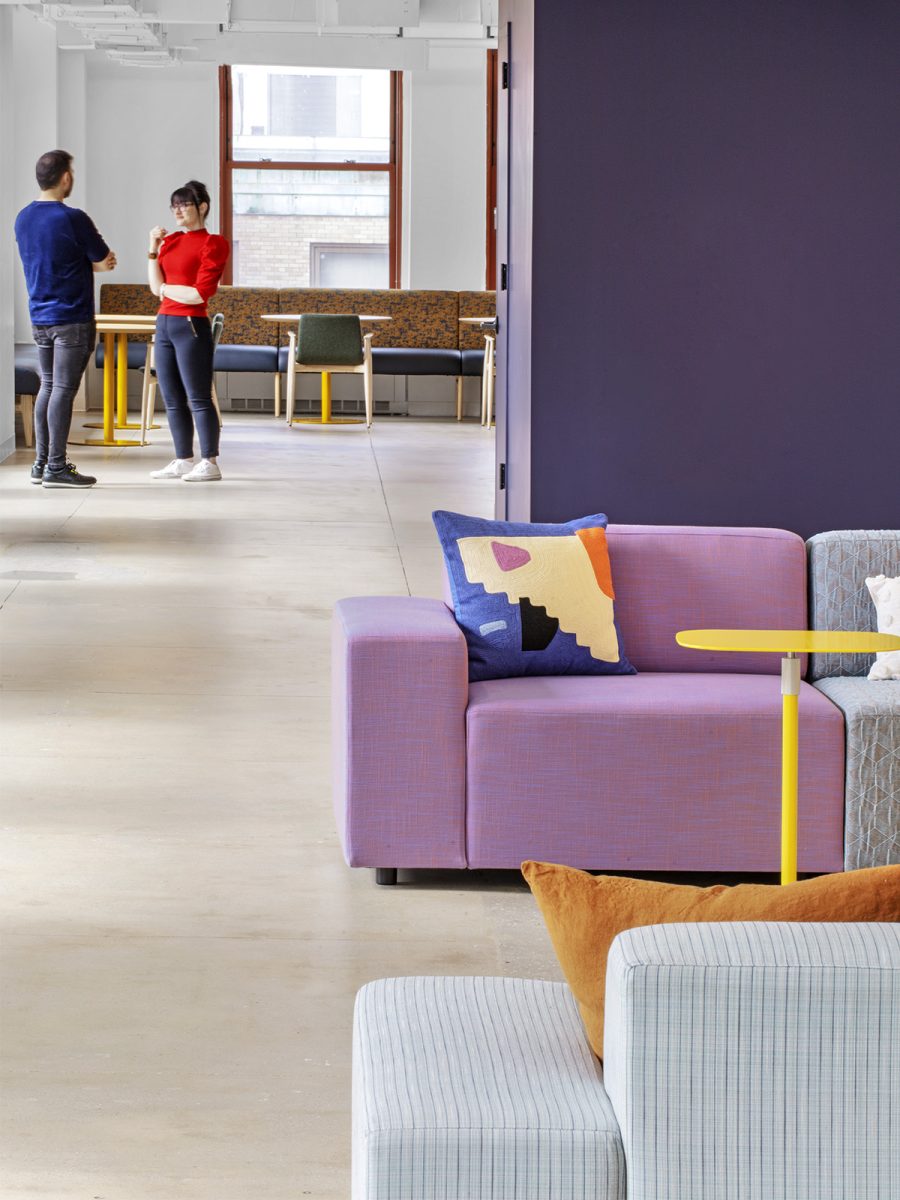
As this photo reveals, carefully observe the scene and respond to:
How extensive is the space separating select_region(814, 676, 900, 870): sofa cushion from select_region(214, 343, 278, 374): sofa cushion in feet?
40.6

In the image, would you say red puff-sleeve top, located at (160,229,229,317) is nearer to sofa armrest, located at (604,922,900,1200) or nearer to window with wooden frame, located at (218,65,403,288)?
window with wooden frame, located at (218,65,403,288)

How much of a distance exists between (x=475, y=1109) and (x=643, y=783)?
1907 millimetres

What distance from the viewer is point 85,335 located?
905 cm

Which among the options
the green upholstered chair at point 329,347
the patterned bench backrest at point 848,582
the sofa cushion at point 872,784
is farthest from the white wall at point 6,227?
the sofa cushion at point 872,784

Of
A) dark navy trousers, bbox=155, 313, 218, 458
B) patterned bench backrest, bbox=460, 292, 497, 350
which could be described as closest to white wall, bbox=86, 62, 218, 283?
patterned bench backrest, bbox=460, 292, 497, 350

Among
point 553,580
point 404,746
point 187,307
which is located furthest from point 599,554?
point 187,307

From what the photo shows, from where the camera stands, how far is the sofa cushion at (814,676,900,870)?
3219 mm

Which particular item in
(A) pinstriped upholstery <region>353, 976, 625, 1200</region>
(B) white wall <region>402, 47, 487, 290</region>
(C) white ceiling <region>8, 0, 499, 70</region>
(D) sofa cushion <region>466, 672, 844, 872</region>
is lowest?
(D) sofa cushion <region>466, 672, 844, 872</region>

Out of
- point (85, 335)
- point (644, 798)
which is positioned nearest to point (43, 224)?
point (85, 335)

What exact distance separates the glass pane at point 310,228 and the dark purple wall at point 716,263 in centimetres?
1189

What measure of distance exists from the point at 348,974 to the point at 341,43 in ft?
44.4

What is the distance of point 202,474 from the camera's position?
10.0 metres

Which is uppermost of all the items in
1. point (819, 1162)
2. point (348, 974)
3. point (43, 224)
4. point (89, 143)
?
point (89, 143)

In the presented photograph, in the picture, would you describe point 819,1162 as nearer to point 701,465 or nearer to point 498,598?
point 498,598
